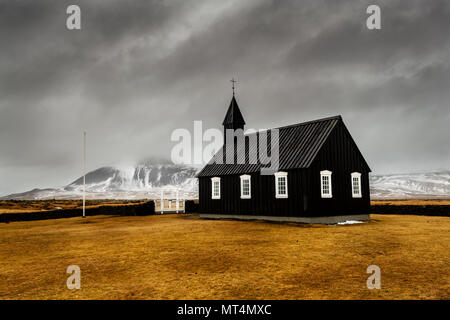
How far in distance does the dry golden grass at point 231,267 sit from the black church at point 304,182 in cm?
711

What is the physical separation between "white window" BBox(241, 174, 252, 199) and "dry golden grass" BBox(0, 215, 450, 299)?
1056 centimetres

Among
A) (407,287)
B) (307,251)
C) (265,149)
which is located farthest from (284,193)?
(407,287)

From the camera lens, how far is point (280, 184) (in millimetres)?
24594

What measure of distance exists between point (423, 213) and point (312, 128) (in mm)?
16838

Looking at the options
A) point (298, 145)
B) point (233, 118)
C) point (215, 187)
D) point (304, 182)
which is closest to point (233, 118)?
point (233, 118)

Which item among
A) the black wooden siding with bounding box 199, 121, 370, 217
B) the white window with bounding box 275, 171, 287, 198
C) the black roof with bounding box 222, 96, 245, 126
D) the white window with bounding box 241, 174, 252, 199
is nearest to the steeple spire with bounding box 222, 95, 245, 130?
the black roof with bounding box 222, 96, 245, 126

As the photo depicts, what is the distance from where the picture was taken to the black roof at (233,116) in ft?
110

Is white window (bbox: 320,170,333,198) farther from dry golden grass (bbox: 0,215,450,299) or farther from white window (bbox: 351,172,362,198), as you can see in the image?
dry golden grass (bbox: 0,215,450,299)

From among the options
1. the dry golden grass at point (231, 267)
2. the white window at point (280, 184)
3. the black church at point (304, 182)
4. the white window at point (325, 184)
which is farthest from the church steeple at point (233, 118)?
the dry golden grass at point (231, 267)

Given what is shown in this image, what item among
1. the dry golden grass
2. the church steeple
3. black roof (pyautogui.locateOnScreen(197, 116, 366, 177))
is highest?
the church steeple

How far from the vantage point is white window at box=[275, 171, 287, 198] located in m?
24.2

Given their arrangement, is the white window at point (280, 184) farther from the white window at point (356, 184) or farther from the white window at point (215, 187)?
the white window at point (215, 187)
